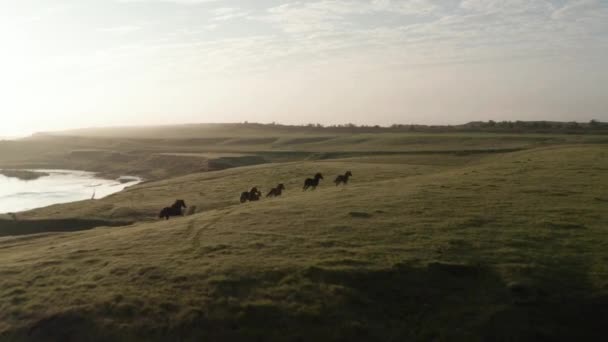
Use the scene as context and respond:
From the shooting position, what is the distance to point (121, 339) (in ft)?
46.5

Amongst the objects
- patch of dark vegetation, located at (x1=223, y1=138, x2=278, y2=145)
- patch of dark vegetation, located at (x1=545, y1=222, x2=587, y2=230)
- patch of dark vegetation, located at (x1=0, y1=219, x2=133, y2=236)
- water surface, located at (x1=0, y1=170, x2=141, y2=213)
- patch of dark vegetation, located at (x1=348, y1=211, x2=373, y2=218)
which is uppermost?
patch of dark vegetation, located at (x1=223, y1=138, x2=278, y2=145)

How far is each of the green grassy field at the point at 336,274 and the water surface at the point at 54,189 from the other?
3596 cm

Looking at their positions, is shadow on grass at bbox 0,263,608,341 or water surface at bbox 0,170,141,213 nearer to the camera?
shadow on grass at bbox 0,263,608,341

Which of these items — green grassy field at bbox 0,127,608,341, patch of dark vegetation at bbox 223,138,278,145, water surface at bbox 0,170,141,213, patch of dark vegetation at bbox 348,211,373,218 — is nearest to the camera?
green grassy field at bbox 0,127,608,341

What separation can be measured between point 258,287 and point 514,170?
29.3 metres

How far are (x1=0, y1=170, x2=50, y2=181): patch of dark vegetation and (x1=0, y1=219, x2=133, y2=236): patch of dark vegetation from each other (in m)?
59.5

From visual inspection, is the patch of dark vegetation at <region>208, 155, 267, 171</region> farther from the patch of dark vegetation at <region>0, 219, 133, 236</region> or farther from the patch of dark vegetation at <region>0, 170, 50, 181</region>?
the patch of dark vegetation at <region>0, 170, 50, 181</region>

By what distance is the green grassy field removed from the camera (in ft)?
47.5

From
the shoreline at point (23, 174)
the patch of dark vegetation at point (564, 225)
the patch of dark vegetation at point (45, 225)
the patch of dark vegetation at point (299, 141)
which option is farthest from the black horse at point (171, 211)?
the patch of dark vegetation at point (299, 141)

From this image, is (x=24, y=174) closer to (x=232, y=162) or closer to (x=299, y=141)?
(x=232, y=162)

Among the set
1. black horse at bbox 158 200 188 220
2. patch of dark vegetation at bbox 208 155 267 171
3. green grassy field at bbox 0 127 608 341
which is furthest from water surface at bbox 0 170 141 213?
green grassy field at bbox 0 127 608 341

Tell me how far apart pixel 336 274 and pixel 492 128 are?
106 metres

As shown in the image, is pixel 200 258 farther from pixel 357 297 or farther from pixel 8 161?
pixel 8 161

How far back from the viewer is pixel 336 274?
16641mm
